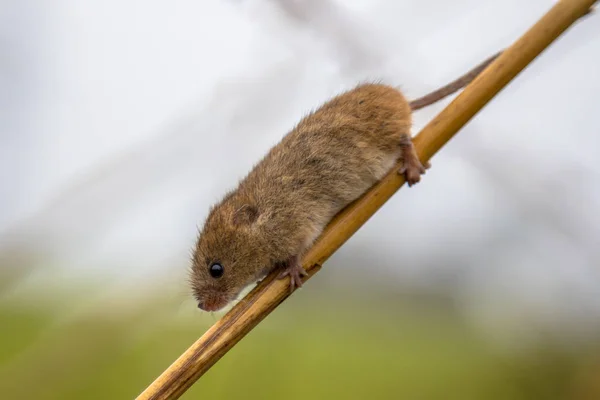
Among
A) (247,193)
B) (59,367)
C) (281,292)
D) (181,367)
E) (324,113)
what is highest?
(324,113)

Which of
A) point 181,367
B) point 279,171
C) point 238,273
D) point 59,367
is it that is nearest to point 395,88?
point 279,171

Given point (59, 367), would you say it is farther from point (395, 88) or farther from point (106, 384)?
point (395, 88)

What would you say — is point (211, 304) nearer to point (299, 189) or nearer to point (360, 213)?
point (299, 189)

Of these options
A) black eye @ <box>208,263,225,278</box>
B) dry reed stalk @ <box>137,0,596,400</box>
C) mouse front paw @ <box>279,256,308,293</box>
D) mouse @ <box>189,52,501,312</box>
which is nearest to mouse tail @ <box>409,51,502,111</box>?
mouse @ <box>189,52,501,312</box>

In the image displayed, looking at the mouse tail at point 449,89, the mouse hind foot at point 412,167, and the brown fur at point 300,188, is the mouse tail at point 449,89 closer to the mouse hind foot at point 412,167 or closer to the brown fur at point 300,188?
→ the brown fur at point 300,188

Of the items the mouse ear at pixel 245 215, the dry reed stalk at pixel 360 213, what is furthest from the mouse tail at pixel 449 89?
the mouse ear at pixel 245 215

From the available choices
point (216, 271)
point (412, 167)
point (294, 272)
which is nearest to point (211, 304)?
point (216, 271)
